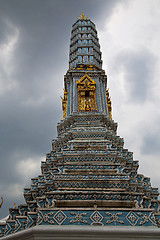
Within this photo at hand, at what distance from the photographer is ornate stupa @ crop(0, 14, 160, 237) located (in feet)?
26.9

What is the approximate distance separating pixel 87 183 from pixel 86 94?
9444 millimetres

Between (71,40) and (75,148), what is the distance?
1527cm

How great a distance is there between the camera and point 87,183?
33.4ft

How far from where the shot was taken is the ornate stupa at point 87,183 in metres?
8.20

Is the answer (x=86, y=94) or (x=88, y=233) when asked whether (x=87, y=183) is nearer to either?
(x=88, y=233)

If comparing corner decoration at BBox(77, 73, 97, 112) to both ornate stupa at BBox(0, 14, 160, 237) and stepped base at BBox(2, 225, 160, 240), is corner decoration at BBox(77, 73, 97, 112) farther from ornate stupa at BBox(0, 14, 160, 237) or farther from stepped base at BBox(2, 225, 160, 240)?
stepped base at BBox(2, 225, 160, 240)

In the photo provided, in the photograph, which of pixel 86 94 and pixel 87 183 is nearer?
pixel 87 183

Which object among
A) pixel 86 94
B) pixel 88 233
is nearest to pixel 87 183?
pixel 88 233

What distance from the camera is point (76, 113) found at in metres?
16.5

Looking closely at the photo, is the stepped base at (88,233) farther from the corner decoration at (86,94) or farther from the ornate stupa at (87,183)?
the corner decoration at (86,94)

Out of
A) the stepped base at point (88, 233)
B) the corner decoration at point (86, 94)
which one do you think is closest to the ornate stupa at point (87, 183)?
the corner decoration at point (86, 94)

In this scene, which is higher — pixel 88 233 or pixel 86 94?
pixel 86 94

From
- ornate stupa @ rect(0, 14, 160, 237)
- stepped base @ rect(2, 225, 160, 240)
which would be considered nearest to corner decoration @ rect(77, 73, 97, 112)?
ornate stupa @ rect(0, 14, 160, 237)

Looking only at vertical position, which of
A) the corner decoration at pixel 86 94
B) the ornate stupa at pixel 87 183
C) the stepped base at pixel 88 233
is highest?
the corner decoration at pixel 86 94
